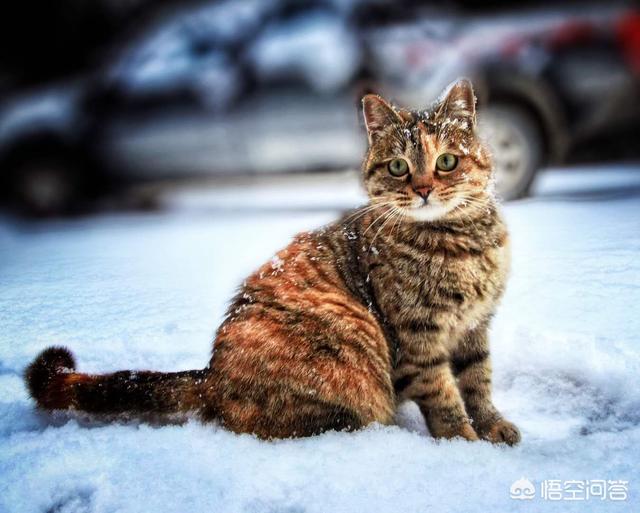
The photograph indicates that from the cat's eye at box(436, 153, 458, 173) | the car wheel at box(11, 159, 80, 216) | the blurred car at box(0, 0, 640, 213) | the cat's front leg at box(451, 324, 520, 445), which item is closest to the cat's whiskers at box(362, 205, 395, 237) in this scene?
the cat's eye at box(436, 153, 458, 173)

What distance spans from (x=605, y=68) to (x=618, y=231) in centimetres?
96

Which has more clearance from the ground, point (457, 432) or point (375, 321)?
point (375, 321)

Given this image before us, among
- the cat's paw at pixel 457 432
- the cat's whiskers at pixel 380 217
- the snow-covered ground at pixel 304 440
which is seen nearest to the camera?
the snow-covered ground at pixel 304 440

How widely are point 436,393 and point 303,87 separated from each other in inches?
50.9

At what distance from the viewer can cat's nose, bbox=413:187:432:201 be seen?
1.43 meters

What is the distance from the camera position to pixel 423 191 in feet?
4.71

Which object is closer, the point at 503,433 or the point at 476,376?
the point at 503,433

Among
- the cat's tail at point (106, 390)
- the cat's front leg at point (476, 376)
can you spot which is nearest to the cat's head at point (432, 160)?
the cat's front leg at point (476, 376)

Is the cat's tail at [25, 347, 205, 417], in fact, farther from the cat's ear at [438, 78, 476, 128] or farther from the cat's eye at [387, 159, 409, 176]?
the cat's ear at [438, 78, 476, 128]

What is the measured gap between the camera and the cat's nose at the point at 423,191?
4.71 ft

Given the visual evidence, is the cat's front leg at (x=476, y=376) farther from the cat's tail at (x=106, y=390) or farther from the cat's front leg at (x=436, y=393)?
the cat's tail at (x=106, y=390)

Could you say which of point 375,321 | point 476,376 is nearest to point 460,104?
point 375,321

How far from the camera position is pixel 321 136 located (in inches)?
82.4

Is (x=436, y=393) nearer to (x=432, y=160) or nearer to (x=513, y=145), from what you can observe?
(x=432, y=160)
